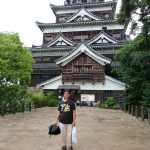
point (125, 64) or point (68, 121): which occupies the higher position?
point (125, 64)

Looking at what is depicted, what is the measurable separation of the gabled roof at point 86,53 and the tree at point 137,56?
28.1 ft

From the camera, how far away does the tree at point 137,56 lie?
1435 cm

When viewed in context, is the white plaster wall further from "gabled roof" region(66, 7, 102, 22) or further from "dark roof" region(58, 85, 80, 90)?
"dark roof" region(58, 85, 80, 90)

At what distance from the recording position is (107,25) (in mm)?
43562

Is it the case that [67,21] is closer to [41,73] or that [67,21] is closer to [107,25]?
[107,25]

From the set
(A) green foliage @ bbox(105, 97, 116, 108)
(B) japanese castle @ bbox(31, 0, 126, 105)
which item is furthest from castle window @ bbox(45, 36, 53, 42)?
(A) green foliage @ bbox(105, 97, 116, 108)

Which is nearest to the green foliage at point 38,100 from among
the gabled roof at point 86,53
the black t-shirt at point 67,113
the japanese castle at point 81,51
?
the japanese castle at point 81,51

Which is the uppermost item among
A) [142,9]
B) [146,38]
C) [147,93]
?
[142,9]

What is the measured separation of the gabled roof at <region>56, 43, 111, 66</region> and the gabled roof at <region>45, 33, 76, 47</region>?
5.85 meters

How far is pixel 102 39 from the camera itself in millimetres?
41688

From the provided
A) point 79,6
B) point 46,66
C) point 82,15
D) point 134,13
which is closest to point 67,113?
point 134,13

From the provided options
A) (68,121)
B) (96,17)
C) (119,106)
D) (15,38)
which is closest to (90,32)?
(96,17)

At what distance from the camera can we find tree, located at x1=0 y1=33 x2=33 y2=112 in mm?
19969

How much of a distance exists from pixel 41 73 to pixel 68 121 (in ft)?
107
